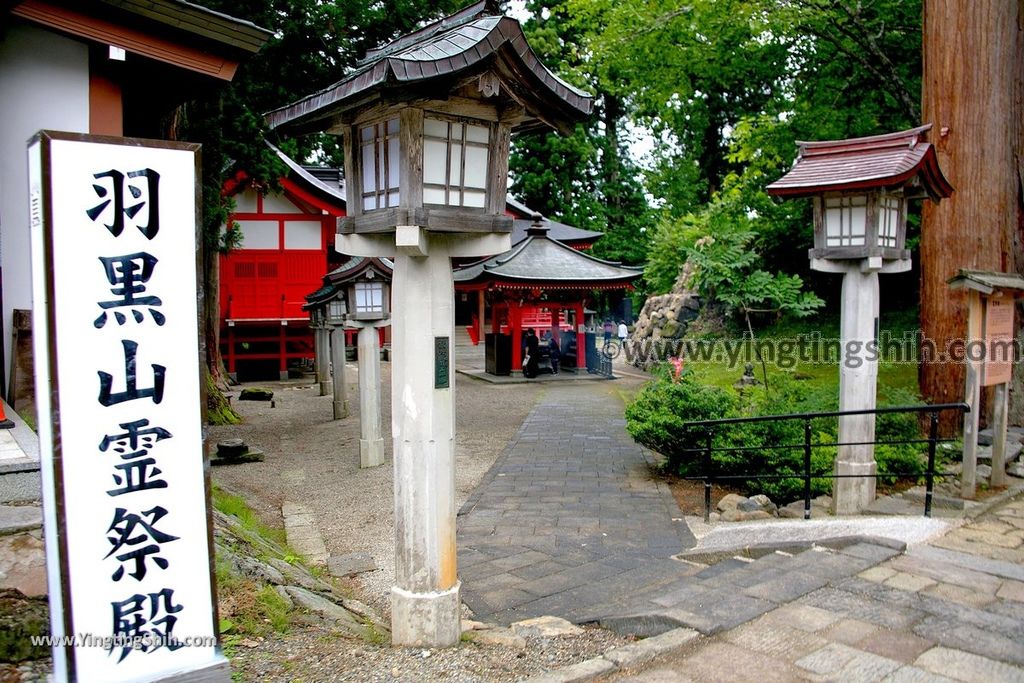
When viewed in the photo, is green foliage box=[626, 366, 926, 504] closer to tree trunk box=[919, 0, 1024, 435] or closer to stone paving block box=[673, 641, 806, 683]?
tree trunk box=[919, 0, 1024, 435]

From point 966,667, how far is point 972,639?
40cm

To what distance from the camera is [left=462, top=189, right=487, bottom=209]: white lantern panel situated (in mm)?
4957

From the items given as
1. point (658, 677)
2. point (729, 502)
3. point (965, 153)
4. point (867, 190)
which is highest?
point (965, 153)

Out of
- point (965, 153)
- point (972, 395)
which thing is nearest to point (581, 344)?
point (965, 153)

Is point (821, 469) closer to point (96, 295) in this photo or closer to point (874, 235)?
point (874, 235)

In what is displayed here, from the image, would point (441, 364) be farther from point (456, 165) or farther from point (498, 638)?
point (498, 638)

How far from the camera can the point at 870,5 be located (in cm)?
1307

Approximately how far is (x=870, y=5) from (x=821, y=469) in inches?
363

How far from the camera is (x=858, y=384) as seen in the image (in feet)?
24.6

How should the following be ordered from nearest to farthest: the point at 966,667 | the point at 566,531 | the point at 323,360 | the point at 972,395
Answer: the point at 966,667 < the point at 972,395 < the point at 566,531 < the point at 323,360

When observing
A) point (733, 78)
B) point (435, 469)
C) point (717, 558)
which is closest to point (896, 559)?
point (717, 558)

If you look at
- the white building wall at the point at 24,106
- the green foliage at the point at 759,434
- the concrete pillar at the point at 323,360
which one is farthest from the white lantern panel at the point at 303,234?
the white building wall at the point at 24,106

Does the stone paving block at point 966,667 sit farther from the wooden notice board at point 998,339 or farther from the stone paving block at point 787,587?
the wooden notice board at point 998,339

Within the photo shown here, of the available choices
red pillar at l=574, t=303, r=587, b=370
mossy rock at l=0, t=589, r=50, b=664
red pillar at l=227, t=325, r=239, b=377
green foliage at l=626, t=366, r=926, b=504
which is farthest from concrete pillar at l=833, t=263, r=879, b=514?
red pillar at l=227, t=325, r=239, b=377
